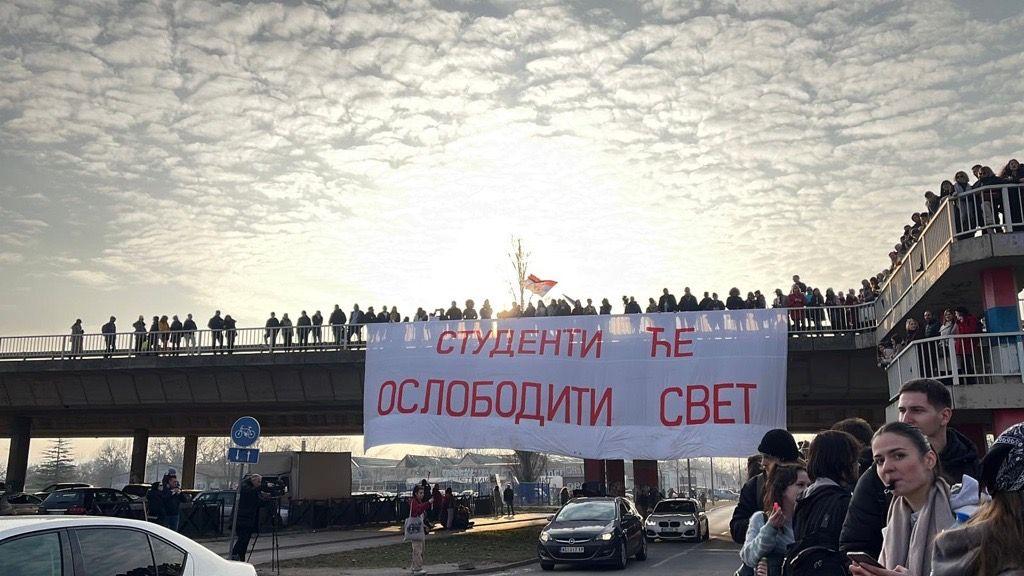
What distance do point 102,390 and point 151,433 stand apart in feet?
85.4

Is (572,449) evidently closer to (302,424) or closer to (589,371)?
(589,371)

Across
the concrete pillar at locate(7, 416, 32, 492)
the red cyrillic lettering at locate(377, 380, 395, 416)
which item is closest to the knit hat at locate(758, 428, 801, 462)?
the red cyrillic lettering at locate(377, 380, 395, 416)

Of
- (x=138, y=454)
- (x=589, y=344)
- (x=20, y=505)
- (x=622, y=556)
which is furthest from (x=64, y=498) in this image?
(x=138, y=454)

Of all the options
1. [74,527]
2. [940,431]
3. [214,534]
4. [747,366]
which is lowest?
[214,534]

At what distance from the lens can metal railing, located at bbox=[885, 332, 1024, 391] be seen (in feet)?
59.2

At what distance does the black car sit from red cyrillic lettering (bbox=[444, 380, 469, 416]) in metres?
3.93

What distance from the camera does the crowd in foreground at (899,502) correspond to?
283 cm

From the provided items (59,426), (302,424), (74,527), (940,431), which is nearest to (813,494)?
(940,431)

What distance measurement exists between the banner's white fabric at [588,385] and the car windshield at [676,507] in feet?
26.3

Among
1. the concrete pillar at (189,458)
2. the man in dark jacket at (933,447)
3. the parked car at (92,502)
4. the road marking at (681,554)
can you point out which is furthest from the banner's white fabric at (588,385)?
the concrete pillar at (189,458)

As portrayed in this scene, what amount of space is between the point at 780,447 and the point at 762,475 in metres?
0.82

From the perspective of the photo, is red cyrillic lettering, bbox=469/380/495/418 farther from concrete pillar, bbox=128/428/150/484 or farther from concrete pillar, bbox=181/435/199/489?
concrete pillar, bbox=181/435/199/489

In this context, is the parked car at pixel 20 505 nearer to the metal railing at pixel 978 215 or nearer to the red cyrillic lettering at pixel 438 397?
the red cyrillic lettering at pixel 438 397

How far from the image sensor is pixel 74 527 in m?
5.71
